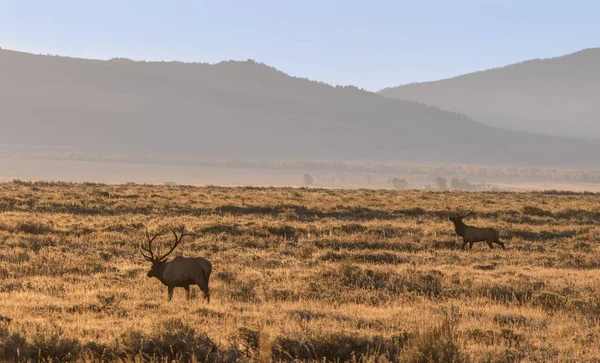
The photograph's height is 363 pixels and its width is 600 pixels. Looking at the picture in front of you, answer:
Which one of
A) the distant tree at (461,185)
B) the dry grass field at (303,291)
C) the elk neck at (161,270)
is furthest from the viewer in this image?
the distant tree at (461,185)

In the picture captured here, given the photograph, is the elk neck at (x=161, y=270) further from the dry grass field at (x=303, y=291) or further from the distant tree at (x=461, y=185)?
the distant tree at (x=461, y=185)

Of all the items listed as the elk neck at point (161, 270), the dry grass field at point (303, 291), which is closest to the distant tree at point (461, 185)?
the dry grass field at point (303, 291)

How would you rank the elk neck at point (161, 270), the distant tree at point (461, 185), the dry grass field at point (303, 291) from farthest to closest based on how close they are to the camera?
1. the distant tree at point (461, 185)
2. the elk neck at point (161, 270)
3. the dry grass field at point (303, 291)

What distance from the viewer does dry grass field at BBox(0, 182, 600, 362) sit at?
8.14 meters

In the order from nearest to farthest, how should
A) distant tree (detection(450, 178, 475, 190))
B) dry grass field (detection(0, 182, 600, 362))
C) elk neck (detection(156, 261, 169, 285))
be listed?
dry grass field (detection(0, 182, 600, 362))
elk neck (detection(156, 261, 169, 285))
distant tree (detection(450, 178, 475, 190))

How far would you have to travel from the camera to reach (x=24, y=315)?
10.2m

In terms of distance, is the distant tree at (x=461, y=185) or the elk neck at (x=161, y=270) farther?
the distant tree at (x=461, y=185)

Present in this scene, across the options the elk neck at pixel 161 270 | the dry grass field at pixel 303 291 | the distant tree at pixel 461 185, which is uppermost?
the elk neck at pixel 161 270

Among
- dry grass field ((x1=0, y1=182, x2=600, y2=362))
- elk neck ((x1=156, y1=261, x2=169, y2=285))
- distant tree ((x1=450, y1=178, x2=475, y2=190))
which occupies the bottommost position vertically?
distant tree ((x1=450, y1=178, x2=475, y2=190))

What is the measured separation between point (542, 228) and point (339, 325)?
17915mm

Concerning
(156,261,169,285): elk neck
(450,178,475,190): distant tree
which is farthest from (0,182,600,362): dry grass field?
(450,178,475,190): distant tree

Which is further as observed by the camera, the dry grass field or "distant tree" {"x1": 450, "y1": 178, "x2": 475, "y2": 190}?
"distant tree" {"x1": 450, "y1": 178, "x2": 475, "y2": 190}

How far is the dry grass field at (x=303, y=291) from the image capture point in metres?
8.14

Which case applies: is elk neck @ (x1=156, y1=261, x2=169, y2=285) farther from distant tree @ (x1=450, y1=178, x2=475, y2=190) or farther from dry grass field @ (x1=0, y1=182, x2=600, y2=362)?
distant tree @ (x1=450, y1=178, x2=475, y2=190)
